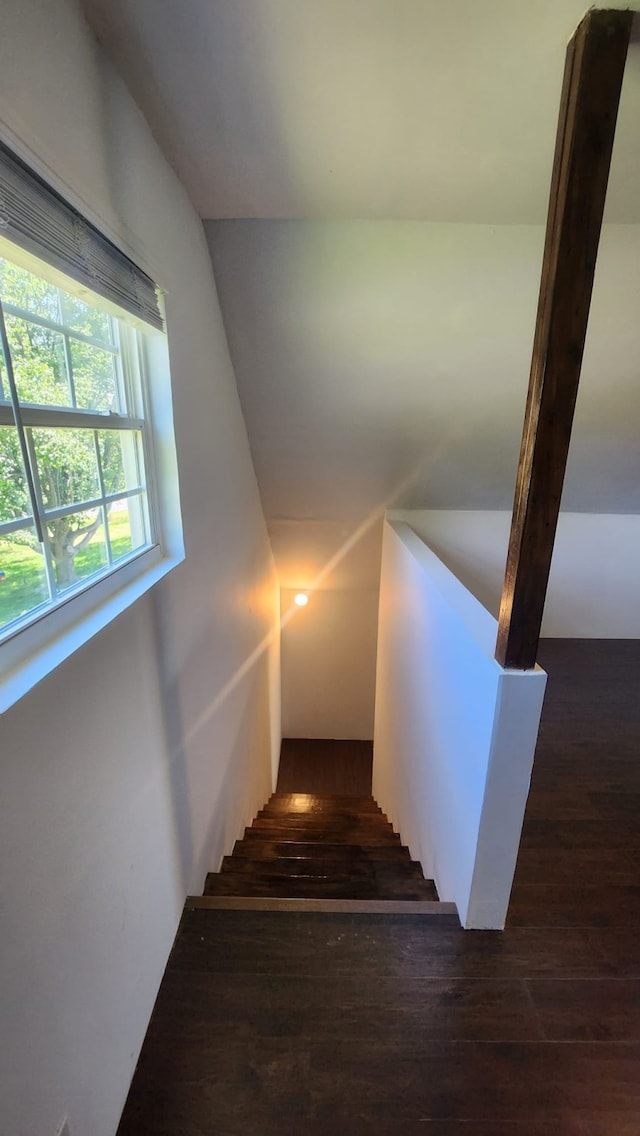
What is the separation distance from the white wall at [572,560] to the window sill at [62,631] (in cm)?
274

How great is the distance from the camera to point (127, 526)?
150 cm

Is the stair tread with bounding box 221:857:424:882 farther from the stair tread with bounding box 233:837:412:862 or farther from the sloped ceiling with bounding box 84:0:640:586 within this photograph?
the sloped ceiling with bounding box 84:0:640:586

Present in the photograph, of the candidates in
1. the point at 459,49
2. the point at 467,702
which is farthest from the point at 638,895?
the point at 459,49

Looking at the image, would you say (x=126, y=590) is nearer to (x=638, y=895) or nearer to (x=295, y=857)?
(x=295, y=857)

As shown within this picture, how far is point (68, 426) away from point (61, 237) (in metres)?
0.37

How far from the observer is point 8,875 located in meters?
0.79

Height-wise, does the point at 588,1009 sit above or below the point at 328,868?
above

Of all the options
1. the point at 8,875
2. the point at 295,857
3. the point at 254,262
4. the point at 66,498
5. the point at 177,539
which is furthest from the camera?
the point at 295,857

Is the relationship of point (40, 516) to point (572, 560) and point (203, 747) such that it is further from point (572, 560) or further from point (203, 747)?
point (572, 560)

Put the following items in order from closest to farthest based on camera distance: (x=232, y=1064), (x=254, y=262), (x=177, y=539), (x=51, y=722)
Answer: (x=51, y=722) < (x=232, y=1064) < (x=177, y=539) < (x=254, y=262)

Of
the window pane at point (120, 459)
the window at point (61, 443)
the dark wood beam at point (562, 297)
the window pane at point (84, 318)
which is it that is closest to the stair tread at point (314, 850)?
the dark wood beam at point (562, 297)

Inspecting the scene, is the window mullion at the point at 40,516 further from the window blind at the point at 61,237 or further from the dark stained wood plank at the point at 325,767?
the dark stained wood plank at the point at 325,767

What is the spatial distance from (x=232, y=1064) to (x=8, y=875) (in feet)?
3.23

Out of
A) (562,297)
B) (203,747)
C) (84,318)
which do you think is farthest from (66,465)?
(203,747)
